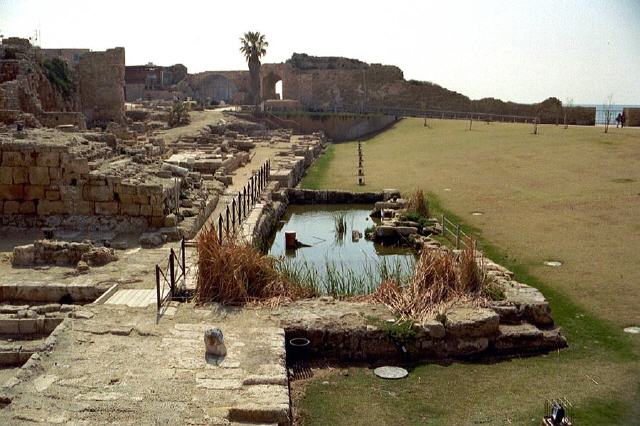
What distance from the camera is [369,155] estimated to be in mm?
31844

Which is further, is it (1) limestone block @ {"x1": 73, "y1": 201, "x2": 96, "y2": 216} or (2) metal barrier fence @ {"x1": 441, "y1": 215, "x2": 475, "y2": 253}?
(2) metal barrier fence @ {"x1": 441, "y1": 215, "x2": 475, "y2": 253}

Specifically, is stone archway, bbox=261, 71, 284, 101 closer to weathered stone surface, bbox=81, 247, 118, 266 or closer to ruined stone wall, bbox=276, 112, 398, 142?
ruined stone wall, bbox=276, 112, 398, 142

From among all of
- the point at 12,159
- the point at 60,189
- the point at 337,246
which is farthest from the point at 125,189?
the point at 337,246

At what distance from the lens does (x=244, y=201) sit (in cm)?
1572

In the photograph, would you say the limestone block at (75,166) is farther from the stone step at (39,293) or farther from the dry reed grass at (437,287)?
the dry reed grass at (437,287)

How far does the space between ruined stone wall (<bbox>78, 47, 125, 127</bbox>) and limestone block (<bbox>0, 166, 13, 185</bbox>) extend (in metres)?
21.7

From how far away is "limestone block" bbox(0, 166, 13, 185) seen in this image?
13344 mm

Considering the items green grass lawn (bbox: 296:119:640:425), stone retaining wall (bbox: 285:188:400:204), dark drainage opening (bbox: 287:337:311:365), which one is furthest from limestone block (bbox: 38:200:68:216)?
stone retaining wall (bbox: 285:188:400:204)

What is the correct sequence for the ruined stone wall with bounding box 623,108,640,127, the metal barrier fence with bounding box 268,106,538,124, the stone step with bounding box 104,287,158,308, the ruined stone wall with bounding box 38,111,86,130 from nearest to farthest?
the stone step with bounding box 104,287,158,308
the ruined stone wall with bounding box 38,111,86,130
the ruined stone wall with bounding box 623,108,640,127
the metal barrier fence with bounding box 268,106,538,124

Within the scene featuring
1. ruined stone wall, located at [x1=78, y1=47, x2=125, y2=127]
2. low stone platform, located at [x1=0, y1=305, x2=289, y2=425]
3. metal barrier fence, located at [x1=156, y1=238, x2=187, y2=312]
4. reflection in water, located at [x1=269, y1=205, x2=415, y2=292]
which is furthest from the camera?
ruined stone wall, located at [x1=78, y1=47, x2=125, y2=127]

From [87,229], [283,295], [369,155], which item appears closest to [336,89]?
[369,155]

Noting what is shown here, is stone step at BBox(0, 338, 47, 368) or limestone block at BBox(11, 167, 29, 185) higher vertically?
limestone block at BBox(11, 167, 29, 185)

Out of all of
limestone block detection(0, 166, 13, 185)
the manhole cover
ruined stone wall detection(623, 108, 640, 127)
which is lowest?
the manhole cover

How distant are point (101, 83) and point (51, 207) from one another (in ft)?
75.0
